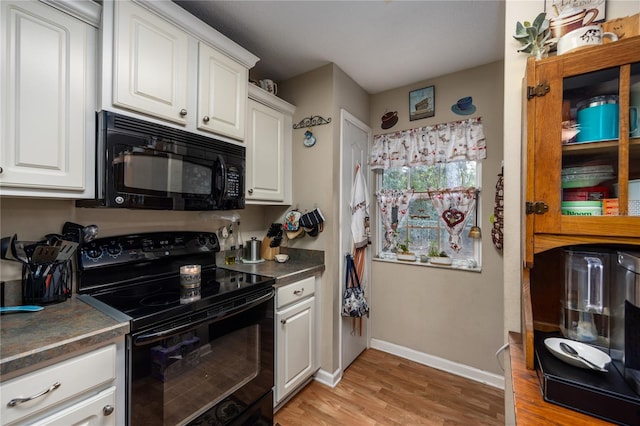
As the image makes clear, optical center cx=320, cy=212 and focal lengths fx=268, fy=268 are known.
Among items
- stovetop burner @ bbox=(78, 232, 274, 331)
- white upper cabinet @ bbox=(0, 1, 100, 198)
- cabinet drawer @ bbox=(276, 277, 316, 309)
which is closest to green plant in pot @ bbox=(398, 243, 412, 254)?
cabinet drawer @ bbox=(276, 277, 316, 309)

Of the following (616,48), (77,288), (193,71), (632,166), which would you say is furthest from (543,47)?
(77,288)

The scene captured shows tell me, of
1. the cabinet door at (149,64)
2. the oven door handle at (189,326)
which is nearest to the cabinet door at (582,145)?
the oven door handle at (189,326)

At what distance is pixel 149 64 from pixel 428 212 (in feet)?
7.27

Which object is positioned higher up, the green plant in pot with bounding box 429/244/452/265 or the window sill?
the green plant in pot with bounding box 429/244/452/265

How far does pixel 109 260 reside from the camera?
4.58 ft

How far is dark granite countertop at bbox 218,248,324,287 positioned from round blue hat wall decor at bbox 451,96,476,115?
1624 millimetres

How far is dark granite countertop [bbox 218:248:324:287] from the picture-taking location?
5.71 feet

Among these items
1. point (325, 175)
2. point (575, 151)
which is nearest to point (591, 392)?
point (575, 151)

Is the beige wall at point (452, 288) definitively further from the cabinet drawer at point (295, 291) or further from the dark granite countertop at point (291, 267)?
the cabinet drawer at point (295, 291)

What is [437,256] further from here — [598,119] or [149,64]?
[149,64]

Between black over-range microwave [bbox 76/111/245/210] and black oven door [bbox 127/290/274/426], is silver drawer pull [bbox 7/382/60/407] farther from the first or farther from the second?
black over-range microwave [bbox 76/111/245/210]

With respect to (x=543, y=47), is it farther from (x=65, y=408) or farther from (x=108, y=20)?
(x=65, y=408)

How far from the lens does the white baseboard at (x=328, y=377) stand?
6.71 feet

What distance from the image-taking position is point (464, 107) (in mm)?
2197
